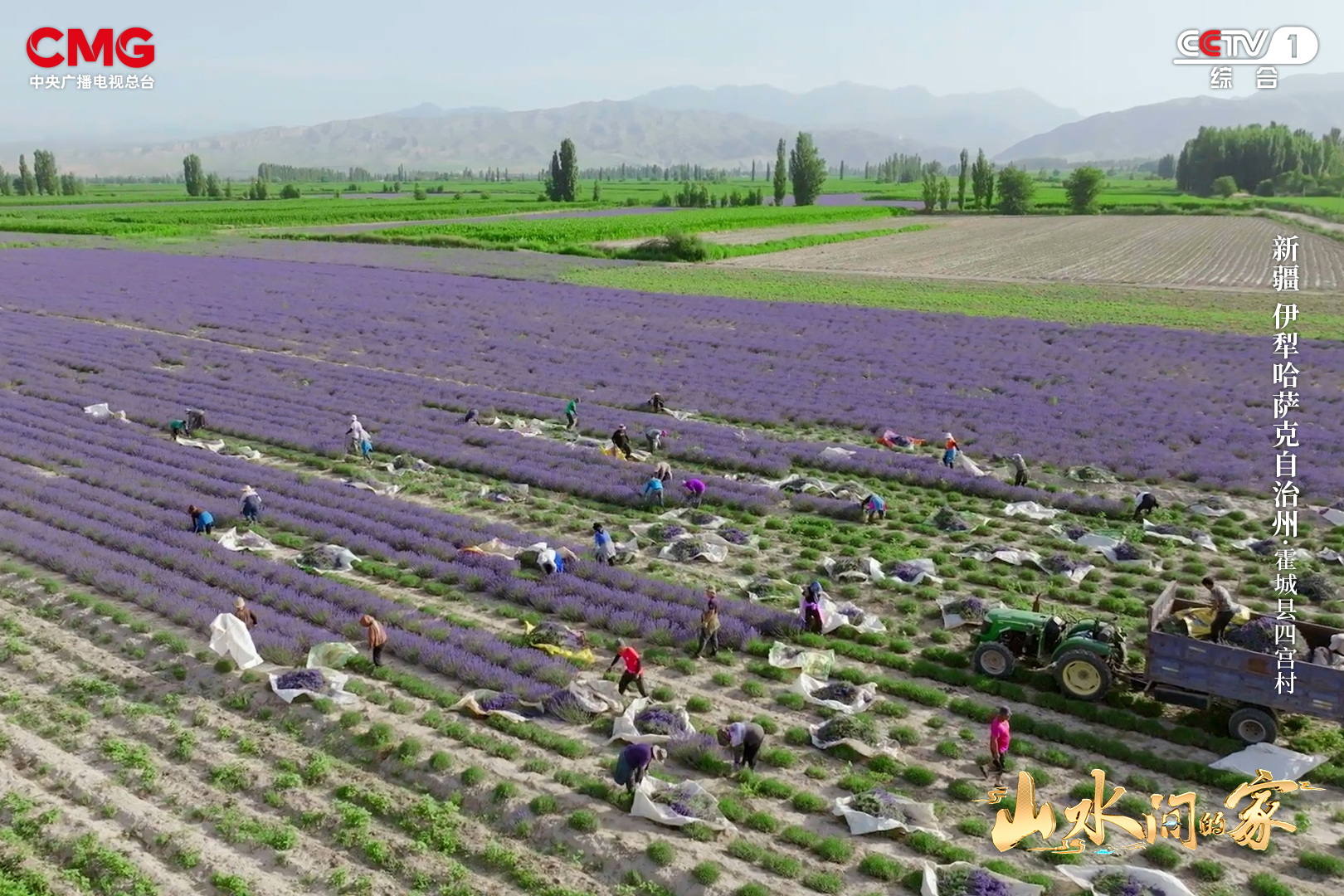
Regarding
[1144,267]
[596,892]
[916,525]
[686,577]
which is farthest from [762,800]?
[1144,267]

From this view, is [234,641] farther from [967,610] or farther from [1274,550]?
[1274,550]

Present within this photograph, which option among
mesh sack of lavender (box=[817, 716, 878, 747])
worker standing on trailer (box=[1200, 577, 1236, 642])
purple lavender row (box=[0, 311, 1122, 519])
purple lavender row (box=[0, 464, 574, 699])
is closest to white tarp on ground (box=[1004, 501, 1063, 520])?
purple lavender row (box=[0, 311, 1122, 519])

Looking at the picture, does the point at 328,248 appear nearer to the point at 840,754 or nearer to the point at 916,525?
the point at 916,525

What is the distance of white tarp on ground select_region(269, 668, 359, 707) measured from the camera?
12844mm

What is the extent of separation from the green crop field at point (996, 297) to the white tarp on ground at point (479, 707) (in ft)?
140

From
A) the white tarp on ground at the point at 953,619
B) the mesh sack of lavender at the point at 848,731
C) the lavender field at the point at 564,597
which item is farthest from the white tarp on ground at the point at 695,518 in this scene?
the mesh sack of lavender at the point at 848,731

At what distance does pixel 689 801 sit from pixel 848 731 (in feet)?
8.51

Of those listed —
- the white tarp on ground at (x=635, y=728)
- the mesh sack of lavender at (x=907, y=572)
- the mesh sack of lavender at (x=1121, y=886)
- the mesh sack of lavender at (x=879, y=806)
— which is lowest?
the mesh sack of lavender at (x=1121, y=886)

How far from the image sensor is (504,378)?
34.5 meters

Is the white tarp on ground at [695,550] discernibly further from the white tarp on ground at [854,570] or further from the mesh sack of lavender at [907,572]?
the mesh sack of lavender at [907,572]

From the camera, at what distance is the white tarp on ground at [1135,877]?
369 inches

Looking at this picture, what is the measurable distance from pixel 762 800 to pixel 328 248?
80992 millimetres

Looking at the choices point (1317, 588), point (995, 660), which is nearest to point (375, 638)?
point (995, 660)

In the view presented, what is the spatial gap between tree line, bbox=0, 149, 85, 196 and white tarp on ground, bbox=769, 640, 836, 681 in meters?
179
